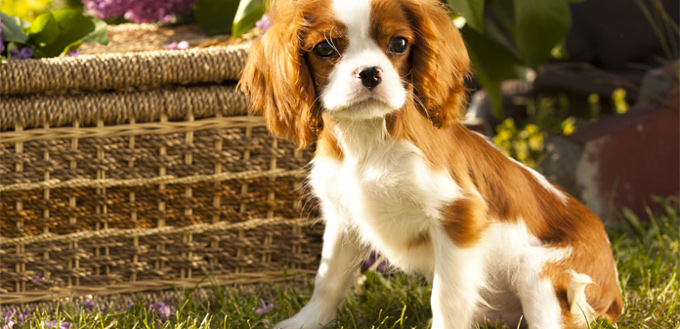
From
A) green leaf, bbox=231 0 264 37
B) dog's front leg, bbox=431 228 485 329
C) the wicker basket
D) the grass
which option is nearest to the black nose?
dog's front leg, bbox=431 228 485 329

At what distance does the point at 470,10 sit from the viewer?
277 cm

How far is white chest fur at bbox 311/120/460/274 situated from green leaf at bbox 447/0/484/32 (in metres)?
0.79

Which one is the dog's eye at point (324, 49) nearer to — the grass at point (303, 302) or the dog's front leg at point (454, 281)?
the dog's front leg at point (454, 281)

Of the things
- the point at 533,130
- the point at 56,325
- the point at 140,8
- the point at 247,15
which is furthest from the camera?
the point at 533,130

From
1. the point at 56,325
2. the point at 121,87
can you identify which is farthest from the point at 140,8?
the point at 56,325

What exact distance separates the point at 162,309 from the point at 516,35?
186 centimetres

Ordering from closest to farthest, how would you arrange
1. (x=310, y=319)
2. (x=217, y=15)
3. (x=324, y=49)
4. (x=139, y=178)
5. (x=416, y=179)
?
(x=324, y=49), (x=416, y=179), (x=310, y=319), (x=139, y=178), (x=217, y=15)

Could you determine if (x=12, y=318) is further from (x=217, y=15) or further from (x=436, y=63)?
(x=436, y=63)

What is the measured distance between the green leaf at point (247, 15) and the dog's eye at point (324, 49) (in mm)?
873

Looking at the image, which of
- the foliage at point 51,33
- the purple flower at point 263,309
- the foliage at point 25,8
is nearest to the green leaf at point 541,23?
the purple flower at point 263,309

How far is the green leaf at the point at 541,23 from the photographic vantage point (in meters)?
3.10

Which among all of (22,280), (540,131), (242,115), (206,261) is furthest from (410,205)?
(540,131)

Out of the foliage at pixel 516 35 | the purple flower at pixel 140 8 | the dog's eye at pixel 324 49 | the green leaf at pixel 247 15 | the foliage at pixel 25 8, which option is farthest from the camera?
the foliage at pixel 25 8

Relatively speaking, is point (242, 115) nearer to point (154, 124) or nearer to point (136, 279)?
point (154, 124)
